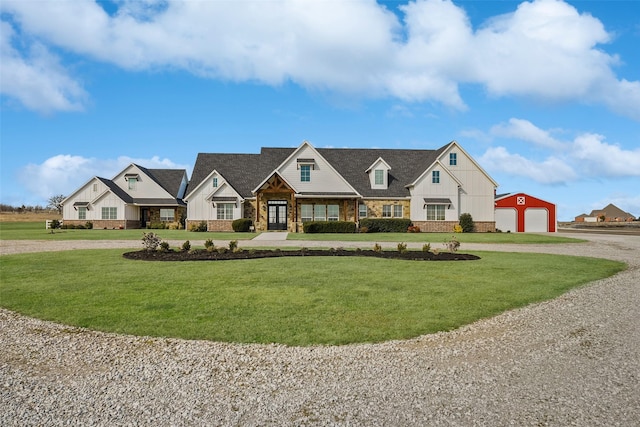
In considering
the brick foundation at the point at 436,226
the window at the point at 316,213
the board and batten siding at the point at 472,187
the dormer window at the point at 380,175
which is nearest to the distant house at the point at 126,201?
the window at the point at 316,213

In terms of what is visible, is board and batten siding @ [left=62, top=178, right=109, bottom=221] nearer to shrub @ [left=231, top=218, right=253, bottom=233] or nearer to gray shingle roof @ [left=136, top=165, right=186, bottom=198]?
gray shingle roof @ [left=136, top=165, right=186, bottom=198]

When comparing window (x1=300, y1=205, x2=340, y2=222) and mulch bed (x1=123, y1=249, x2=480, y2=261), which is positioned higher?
window (x1=300, y1=205, x2=340, y2=222)

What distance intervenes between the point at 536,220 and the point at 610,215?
4726cm

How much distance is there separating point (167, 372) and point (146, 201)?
47.1 m

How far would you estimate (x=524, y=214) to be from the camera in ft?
152

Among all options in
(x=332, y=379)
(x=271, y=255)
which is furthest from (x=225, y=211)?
(x=332, y=379)

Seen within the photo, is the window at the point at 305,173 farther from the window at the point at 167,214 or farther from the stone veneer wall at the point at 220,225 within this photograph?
the window at the point at 167,214

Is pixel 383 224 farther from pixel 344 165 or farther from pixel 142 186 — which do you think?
pixel 142 186

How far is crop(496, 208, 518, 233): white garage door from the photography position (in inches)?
1817

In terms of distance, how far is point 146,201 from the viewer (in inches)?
1949

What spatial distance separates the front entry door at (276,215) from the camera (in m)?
41.1

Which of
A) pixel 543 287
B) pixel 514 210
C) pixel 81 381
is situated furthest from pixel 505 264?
pixel 514 210

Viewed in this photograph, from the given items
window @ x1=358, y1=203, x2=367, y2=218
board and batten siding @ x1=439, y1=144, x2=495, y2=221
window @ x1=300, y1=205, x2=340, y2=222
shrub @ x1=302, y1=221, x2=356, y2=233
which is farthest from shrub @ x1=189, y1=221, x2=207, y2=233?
board and batten siding @ x1=439, y1=144, x2=495, y2=221

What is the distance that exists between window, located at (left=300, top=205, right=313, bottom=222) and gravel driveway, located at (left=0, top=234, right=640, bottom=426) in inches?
1288
